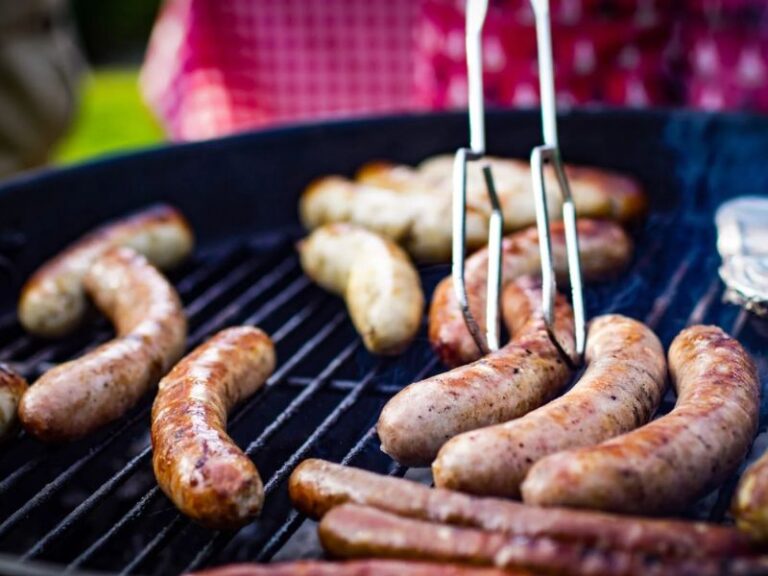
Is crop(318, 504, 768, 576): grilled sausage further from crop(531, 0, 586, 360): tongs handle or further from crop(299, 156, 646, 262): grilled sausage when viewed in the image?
crop(299, 156, 646, 262): grilled sausage

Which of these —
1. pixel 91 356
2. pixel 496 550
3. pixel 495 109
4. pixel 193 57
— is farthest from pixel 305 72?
pixel 496 550

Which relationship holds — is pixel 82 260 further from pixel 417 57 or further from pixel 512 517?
pixel 417 57

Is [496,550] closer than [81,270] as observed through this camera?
Yes

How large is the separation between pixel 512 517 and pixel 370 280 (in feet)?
4.23

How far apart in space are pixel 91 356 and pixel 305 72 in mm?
3485

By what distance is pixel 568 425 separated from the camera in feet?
5.76

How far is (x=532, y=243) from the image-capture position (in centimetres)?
276

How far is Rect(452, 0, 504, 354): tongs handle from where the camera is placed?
2006mm

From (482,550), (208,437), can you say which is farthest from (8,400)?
(482,550)

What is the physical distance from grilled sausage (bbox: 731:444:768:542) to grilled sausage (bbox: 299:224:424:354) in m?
1.15

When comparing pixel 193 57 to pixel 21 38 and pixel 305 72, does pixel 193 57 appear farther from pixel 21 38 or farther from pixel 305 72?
pixel 21 38

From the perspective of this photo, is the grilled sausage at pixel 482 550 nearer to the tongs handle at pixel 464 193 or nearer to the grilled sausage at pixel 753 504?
the grilled sausage at pixel 753 504

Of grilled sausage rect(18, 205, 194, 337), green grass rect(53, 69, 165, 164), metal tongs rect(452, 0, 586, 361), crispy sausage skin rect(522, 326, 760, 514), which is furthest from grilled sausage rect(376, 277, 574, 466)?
green grass rect(53, 69, 165, 164)

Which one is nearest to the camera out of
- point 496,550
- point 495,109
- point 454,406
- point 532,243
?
point 496,550
